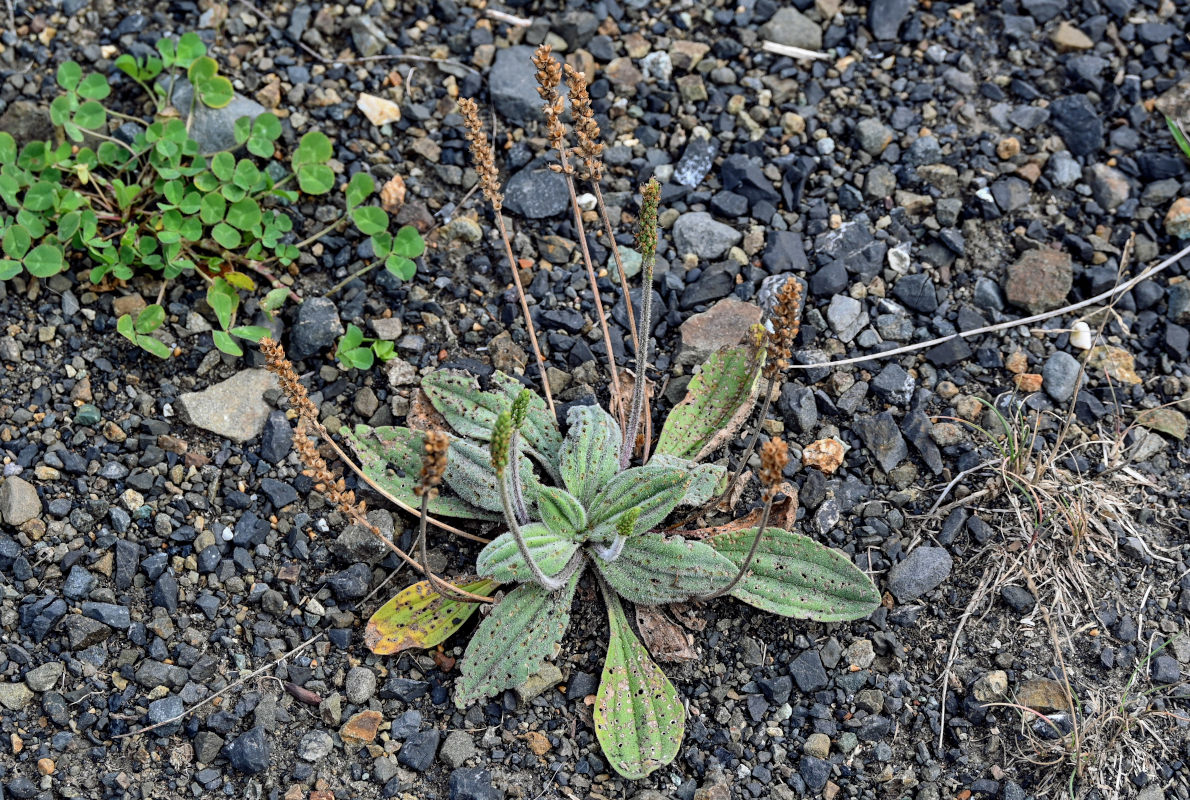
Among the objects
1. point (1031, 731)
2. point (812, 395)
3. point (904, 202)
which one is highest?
point (904, 202)

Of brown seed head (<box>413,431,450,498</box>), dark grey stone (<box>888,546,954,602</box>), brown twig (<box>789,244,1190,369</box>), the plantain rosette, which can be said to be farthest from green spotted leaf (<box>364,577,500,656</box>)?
brown twig (<box>789,244,1190,369</box>)

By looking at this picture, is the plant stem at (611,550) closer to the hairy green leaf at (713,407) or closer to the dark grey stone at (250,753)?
the hairy green leaf at (713,407)

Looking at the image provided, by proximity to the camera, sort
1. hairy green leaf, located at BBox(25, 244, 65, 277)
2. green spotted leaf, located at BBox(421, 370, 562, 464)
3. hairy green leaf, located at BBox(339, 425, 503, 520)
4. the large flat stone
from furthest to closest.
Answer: hairy green leaf, located at BBox(25, 244, 65, 277)
the large flat stone
green spotted leaf, located at BBox(421, 370, 562, 464)
hairy green leaf, located at BBox(339, 425, 503, 520)

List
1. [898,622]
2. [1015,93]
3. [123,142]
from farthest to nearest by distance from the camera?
1. [1015,93]
2. [123,142]
3. [898,622]

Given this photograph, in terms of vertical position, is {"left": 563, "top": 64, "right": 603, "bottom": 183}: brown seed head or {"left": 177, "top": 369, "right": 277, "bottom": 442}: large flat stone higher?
{"left": 563, "top": 64, "right": 603, "bottom": 183}: brown seed head

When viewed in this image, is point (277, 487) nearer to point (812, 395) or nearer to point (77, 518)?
point (77, 518)

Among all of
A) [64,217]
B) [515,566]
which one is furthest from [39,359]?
[515,566]

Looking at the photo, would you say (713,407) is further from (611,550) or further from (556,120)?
(556,120)

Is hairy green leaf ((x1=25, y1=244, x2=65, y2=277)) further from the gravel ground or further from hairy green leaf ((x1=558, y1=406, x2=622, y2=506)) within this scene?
hairy green leaf ((x1=558, y1=406, x2=622, y2=506))
